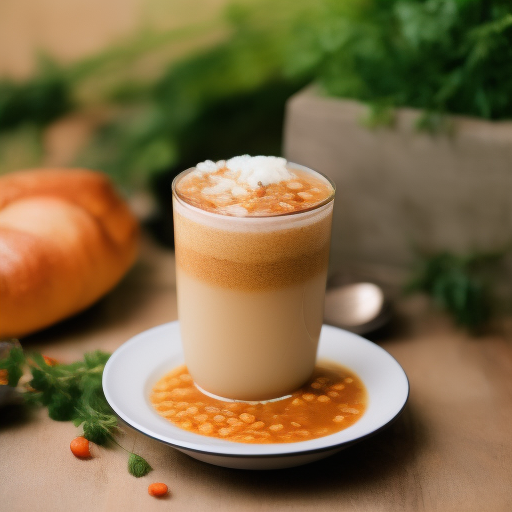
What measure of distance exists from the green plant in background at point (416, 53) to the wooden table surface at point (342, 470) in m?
0.69

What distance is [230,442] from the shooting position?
108cm

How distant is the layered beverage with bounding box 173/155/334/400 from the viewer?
3.69ft

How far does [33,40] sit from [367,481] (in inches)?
85.2

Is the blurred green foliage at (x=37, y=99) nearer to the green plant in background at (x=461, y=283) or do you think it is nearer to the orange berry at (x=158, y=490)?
the green plant in background at (x=461, y=283)

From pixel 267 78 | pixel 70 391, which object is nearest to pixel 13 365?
pixel 70 391

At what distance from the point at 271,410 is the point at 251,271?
0.80 feet

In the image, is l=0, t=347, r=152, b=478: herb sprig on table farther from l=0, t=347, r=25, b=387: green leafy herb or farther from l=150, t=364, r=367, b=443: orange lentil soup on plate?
l=150, t=364, r=367, b=443: orange lentil soup on plate

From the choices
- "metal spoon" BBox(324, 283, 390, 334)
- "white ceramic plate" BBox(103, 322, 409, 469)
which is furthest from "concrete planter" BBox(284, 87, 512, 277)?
"white ceramic plate" BBox(103, 322, 409, 469)

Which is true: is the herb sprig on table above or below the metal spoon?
above

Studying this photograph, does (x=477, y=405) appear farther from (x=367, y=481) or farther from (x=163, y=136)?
(x=163, y=136)

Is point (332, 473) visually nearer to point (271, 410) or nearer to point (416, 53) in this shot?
point (271, 410)

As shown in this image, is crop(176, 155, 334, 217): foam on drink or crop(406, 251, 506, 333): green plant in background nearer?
crop(176, 155, 334, 217): foam on drink

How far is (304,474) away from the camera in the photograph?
1144 millimetres

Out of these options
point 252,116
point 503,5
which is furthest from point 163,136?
point 503,5
